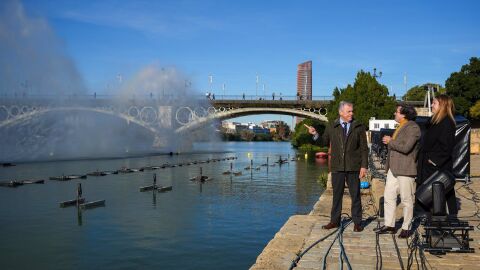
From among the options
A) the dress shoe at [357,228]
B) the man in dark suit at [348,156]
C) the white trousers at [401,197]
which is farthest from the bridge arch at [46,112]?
the white trousers at [401,197]

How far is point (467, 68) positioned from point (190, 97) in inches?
1788

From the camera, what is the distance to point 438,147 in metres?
8.48

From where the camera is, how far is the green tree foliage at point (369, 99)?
7009 cm

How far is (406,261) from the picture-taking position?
709 cm

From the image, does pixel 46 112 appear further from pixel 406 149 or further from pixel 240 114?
pixel 406 149

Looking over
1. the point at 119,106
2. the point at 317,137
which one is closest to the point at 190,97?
the point at 119,106

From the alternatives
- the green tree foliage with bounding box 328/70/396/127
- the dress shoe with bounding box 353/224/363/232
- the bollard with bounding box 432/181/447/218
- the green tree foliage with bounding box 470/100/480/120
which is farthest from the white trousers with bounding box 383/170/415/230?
the green tree foliage with bounding box 470/100/480/120

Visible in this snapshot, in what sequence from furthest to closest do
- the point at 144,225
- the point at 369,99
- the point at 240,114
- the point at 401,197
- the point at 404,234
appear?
the point at 240,114 < the point at 369,99 < the point at 144,225 < the point at 401,197 < the point at 404,234

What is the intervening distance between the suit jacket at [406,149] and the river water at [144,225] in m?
5.17

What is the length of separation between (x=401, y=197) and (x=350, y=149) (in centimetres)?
125

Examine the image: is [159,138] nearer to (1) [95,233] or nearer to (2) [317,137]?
(1) [95,233]

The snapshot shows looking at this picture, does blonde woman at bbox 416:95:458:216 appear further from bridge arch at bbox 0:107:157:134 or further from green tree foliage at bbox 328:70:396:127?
bridge arch at bbox 0:107:157:134

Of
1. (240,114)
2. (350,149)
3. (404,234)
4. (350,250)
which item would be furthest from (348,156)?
(240,114)

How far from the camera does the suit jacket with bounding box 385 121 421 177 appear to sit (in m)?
8.66
